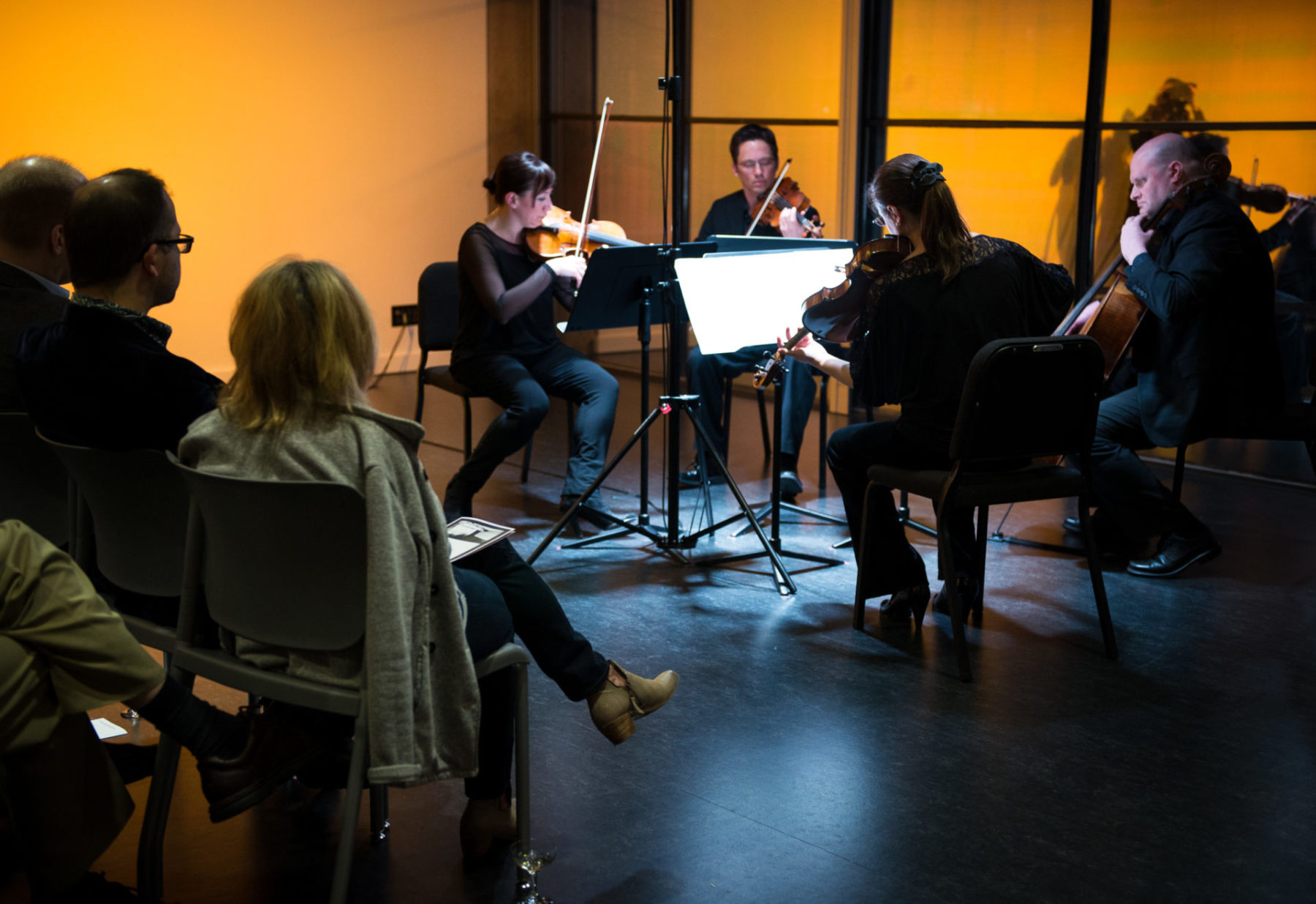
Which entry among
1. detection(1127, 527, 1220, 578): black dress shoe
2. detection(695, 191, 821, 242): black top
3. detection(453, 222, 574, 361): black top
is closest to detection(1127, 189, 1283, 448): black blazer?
detection(1127, 527, 1220, 578): black dress shoe

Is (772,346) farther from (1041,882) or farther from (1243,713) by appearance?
(1041,882)

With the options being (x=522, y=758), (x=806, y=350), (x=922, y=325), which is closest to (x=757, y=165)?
(x=806, y=350)

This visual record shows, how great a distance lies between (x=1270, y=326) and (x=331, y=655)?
9.57 feet

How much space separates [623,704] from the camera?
218 cm

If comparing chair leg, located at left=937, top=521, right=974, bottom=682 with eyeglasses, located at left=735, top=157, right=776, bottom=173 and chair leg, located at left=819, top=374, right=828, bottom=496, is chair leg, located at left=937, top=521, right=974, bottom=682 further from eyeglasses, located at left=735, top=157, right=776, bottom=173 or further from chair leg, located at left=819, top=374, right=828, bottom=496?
eyeglasses, located at left=735, top=157, right=776, bottom=173

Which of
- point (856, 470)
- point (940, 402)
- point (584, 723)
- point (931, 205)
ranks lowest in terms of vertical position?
point (584, 723)

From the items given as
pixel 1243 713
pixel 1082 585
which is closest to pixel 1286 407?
pixel 1082 585

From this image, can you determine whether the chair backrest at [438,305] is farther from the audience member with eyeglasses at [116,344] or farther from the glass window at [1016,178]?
the audience member with eyeglasses at [116,344]

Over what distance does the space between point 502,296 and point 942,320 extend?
164 centimetres

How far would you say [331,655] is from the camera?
1.75 m

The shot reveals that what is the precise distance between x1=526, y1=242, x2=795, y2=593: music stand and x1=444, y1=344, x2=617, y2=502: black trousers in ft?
1.15

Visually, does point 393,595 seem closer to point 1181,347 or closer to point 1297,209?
point 1181,347

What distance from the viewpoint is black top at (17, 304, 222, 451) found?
1.96 metres

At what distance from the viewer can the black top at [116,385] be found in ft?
6.43
